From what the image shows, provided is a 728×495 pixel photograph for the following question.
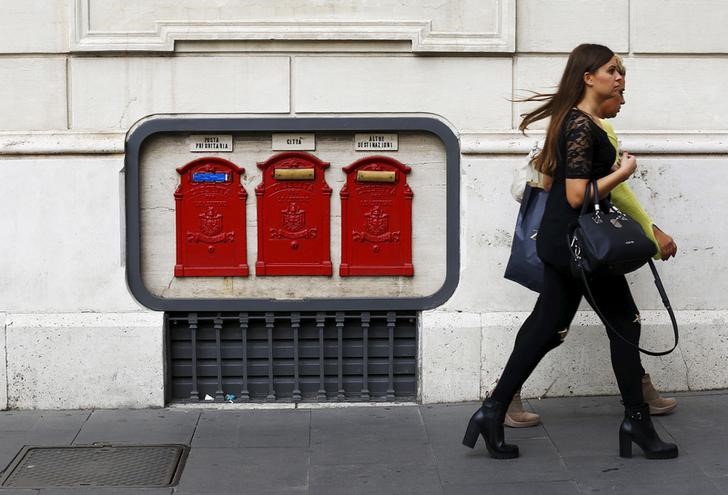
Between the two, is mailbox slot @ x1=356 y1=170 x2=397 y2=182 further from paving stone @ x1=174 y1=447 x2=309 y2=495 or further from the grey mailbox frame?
paving stone @ x1=174 y1=447 x2=309 y2=495

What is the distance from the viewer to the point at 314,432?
6047mm

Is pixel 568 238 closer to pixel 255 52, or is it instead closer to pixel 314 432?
pixel 314 432

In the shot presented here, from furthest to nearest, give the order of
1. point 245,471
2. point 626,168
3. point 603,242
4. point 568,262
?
point 245,471, point 568,262, point 626,168, point 603,242

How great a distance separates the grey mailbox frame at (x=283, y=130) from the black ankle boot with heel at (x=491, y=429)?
1.24 m

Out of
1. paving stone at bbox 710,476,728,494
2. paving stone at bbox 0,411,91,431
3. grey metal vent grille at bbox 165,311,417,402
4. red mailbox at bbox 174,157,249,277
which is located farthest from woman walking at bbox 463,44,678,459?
paving stone at bbox 0,411,91,431

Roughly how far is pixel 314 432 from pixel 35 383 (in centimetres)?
163

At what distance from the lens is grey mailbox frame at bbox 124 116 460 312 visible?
644 centimetres

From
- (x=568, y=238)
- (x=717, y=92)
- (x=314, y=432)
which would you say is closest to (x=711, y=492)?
(x=568, y=238)

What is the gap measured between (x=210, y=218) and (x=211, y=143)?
0.43m

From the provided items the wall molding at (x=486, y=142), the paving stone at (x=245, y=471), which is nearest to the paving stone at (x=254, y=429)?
the paving stone at (x=245, y=471)

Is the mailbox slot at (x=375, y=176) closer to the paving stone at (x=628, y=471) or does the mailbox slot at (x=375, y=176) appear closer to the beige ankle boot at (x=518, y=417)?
the beige ankle boot at (x=518, y=417)

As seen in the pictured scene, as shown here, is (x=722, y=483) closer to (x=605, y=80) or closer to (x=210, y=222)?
(x=605, y=80)

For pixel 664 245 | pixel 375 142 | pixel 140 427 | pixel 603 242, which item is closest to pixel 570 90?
pixel 603 242

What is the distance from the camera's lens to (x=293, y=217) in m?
6.57
